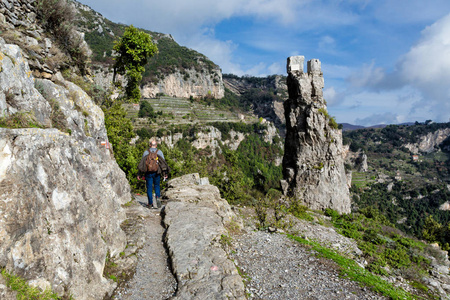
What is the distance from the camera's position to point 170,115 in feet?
321

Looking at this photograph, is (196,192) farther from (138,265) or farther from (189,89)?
(189,89)

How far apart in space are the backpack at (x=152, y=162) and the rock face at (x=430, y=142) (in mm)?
191529

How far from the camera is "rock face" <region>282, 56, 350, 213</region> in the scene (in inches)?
1051

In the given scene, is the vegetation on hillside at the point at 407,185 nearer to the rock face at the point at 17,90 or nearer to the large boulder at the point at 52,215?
the large boulder at the point at 52,215

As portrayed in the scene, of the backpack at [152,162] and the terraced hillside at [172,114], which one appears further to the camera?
the terraced hillside at [172,114]

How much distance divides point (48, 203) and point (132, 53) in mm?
16250

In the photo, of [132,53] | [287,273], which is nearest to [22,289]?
[287,273]

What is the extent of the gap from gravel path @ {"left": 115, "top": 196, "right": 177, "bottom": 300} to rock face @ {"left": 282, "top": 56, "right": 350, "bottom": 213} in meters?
21.0

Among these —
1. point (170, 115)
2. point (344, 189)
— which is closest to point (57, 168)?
point (344, 189)

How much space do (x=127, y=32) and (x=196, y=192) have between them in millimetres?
13371

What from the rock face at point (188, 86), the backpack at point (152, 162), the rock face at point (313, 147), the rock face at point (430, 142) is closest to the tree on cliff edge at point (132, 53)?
the backpack at point (152, 162)

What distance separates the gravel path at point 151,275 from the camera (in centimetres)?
537

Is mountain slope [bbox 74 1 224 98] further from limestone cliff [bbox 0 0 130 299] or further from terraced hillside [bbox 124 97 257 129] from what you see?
limestone cliff [bbox 0 0 130 299]

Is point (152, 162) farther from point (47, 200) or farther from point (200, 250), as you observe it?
point (47, 200)
